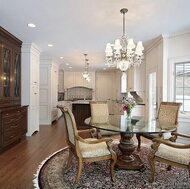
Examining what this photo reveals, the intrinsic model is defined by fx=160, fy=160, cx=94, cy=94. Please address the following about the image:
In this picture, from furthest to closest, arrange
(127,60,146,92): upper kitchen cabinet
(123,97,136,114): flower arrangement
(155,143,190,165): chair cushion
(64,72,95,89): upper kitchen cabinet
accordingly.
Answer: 1. (64,72,95,89): upper kitchen cabinet
2. (127,60,146,92): upper kitchen cabinet
3. (123,97,136,114): flower arrangement
4. (155,143,190,165): chair cushion

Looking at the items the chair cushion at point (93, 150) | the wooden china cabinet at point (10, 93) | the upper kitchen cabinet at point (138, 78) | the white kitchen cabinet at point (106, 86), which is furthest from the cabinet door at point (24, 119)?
the white kitchen cabinet at point (106, 86)

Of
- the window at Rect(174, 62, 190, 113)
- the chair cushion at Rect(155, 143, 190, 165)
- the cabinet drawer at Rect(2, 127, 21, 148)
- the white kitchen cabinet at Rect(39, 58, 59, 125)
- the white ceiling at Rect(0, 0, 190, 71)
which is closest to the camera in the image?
the chair cushion at Rect(155, 143, 190, 165)

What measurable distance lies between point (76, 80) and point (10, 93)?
5.92m

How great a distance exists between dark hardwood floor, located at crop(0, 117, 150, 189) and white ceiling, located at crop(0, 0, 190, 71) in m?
2.69

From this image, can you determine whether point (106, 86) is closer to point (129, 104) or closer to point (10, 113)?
point (10, 113)

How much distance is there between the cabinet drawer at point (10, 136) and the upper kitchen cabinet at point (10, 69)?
2.12 ft

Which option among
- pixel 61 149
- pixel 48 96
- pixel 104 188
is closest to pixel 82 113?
pixel 48 96

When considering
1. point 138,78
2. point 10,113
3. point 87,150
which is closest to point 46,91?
point 10,113

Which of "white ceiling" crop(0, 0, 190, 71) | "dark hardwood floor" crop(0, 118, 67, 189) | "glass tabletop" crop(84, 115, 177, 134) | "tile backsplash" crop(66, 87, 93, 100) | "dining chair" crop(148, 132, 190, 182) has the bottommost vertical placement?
"dark hardwood floor" crop(0, 118, 67, 189)

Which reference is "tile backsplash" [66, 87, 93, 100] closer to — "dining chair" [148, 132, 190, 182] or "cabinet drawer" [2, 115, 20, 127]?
"cabinet drawer" [2, 115, 20, 127]

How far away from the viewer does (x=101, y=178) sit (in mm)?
2359

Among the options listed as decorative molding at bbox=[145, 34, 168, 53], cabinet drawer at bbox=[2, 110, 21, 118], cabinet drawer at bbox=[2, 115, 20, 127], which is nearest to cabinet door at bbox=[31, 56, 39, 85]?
cabinet drawer at bbox=[2, 110, 21, 118]

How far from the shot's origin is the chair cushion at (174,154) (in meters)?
2.02

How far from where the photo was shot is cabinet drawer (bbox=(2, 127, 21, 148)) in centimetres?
340
